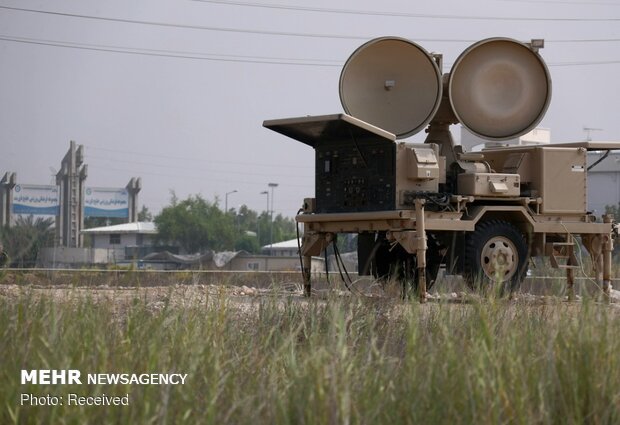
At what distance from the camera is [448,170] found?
48.1 ft

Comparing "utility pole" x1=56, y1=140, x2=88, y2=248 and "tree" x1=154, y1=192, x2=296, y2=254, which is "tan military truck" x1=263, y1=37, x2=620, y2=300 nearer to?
"utility pole" x1=56, y1=140, x2=88, y2=248

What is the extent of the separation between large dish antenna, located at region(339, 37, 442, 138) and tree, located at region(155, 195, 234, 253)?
83.6 metres

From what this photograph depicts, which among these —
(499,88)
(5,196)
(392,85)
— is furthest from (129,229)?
(392,85)

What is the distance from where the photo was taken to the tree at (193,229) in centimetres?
9819

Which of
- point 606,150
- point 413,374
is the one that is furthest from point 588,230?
point 413,374

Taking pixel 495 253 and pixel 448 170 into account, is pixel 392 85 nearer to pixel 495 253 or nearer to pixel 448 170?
pixel 448 170

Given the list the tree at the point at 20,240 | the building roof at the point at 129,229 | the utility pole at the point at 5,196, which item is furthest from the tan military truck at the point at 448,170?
the building roof at the point at 129,229

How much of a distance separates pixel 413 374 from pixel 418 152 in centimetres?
767

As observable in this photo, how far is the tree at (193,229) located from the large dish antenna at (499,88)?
83.3 meters

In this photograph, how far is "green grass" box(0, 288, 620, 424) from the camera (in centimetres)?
571

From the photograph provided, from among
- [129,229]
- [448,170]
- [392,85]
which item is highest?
[129,229]

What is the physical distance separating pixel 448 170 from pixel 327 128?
1825 millimetres

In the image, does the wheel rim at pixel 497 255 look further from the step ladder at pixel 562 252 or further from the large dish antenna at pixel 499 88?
the large dish antenna at pixel 499 88

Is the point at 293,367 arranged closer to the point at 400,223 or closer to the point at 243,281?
the point at 400,223
